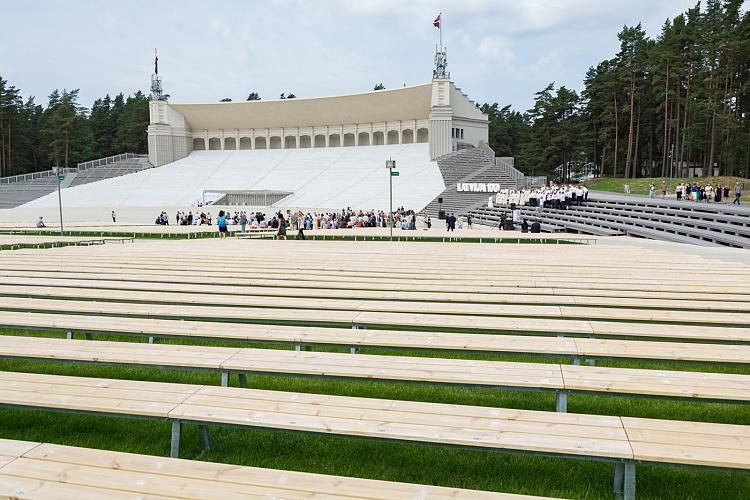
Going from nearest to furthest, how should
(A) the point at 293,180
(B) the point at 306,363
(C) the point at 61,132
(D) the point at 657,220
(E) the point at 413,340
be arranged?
(B) the point at 306,363, (E) the point at 413,340, (D) the point at 657,220, (A) the point at 293,180, (C) the point at 61,132

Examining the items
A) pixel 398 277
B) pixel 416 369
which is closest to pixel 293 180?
pixel 398 277

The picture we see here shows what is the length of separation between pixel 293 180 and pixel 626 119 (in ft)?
119

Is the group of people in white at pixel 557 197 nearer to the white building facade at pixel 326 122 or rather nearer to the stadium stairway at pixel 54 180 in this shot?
the white building facade at pixel 326 122

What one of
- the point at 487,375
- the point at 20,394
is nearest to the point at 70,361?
the point at 20,394

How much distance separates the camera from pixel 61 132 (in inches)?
2815

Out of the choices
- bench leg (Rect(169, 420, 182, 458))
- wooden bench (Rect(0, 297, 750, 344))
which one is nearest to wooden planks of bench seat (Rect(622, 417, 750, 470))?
wooden bench (Rect(0, 297, 750, 344))

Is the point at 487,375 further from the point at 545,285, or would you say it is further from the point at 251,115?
the point at 251,115

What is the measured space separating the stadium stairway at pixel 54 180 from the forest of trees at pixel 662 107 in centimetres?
4555

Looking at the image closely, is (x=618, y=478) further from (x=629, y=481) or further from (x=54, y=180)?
(x=54, y=180)

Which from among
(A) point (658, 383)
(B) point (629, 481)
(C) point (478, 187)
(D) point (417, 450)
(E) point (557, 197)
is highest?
(C) point (478, 187)

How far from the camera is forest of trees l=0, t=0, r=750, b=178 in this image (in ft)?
165

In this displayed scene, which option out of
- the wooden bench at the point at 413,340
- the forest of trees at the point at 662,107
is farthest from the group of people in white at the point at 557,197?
the wooden bench at the point at 413,340

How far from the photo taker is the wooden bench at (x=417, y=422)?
268 cm

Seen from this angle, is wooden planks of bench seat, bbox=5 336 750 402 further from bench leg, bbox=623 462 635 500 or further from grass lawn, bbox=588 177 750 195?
grass lawn, bbox=588 177 750 195
